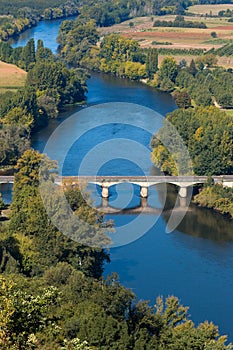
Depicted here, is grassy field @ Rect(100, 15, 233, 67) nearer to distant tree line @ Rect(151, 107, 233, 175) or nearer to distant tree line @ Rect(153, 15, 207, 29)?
distant tree line @ Rect(153, 15, 207, 29)

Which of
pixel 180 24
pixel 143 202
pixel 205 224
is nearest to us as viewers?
pixel 205 224

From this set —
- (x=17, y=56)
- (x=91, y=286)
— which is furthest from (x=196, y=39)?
(x=91, y=286)

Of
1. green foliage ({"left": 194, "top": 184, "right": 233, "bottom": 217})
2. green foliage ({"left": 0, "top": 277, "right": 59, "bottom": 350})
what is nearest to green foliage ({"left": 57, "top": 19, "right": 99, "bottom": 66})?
green foliage ({"left": 194, "top": 184, "right": 233, "bottom": 217})

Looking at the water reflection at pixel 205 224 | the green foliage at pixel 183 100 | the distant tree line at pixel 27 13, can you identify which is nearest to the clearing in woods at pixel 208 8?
the distant tree line at pixel 27 13

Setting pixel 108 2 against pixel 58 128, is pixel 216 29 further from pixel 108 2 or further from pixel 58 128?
pixel 58 128

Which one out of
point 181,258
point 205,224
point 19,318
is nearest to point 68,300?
point 181,258

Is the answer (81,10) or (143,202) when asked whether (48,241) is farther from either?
(81,10)
